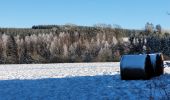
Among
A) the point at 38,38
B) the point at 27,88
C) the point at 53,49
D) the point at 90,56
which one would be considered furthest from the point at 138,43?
the point at 27,88

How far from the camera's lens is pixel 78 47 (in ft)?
184

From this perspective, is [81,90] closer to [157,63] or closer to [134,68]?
[134,68]

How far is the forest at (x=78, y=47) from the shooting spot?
165ft

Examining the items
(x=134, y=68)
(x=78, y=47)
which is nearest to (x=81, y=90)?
(x=134, y=68)

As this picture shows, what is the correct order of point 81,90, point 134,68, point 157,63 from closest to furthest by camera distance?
point 81,90 < point 134,68 < point 157,63

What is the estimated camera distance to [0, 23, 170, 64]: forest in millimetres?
50312

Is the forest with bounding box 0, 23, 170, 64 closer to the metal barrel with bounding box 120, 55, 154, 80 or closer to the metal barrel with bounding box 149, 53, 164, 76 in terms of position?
the metal barrel with bounding box 149, 53, 164, 76

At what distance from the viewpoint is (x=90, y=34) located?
2603 inches

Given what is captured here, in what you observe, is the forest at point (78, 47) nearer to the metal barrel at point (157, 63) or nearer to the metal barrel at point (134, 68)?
the metal barrel at point (157, 63)

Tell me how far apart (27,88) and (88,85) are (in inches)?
83.5

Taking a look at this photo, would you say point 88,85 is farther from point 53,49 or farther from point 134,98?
point 53,49

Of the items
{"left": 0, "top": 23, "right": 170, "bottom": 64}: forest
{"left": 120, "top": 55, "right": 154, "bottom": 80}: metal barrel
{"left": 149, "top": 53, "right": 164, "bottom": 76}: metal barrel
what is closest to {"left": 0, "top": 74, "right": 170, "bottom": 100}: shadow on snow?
{"left": 120, "top": 55, "right": 154, "bottom": 80}: metal barrel

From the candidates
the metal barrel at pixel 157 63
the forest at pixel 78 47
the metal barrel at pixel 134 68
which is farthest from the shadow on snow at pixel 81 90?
the forest at pixel 78 47

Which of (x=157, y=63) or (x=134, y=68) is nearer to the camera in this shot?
(x=134, y=68)
